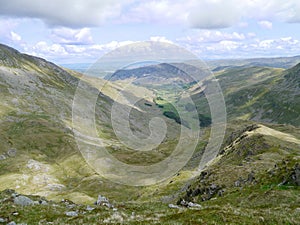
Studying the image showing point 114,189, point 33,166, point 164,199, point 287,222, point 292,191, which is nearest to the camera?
Answer: point 287,222

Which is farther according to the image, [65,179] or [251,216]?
[65,179]

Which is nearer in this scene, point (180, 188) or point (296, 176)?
point (296, 176)

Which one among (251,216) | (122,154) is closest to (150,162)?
(122,154)

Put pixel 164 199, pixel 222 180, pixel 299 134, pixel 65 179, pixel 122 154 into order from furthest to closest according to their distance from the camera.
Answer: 1. pixel 122 154
2. pixel 65 179
3. pixel 299 134
4. pixel 164 199
5. pixel 222 180

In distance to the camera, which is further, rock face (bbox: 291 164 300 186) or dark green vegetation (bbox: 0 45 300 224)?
rock face (bbox: 291 164 300 186)

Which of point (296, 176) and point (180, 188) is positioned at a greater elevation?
point (296, 176)

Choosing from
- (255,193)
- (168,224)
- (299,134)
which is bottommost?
(299,134)

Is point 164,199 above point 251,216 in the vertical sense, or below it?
below

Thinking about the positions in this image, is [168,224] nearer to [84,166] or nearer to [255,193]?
[255,193]

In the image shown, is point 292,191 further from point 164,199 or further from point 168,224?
point 164,199

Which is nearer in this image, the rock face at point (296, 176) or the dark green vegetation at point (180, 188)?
the dark green vegetation at point (180, 188)

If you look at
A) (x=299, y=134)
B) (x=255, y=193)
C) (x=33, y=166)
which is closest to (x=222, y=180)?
(x=255, y=193)
